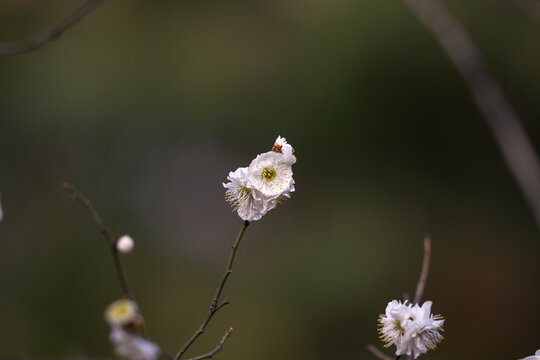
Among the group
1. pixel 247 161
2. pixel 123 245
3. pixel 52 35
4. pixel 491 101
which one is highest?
pixel 247 161

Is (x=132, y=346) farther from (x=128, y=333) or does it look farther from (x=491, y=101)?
(x=491, y=101)

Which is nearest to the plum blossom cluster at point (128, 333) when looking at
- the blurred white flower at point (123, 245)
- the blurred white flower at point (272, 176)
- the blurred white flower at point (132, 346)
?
the blurred white flower at point (132, 346)

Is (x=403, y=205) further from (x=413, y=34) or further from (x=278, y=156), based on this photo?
(x=278, y=156)

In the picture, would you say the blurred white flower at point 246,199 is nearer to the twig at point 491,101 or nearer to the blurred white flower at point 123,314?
the blurred white flower at point 123,314

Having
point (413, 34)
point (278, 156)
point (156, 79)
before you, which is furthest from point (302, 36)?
point (278, 156)

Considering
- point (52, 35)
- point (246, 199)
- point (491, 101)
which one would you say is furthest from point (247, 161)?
point (246, 199)

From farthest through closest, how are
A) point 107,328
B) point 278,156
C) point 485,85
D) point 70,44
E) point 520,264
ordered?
1. point 70,44
2. point 520,264
3. point 107,328
4. point 485,85
5. point 278,156
